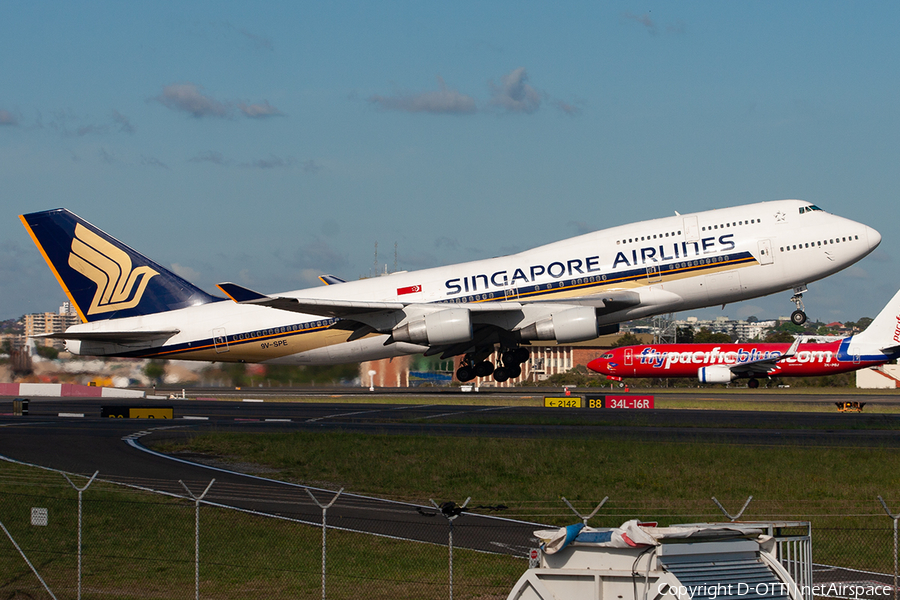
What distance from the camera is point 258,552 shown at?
54.1ft

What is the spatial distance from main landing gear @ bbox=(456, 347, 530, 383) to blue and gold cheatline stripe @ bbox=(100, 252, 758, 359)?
340 cm

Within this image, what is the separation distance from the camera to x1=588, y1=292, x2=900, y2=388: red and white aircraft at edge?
69.5 m

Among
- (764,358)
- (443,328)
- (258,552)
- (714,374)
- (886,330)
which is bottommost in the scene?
(258,552)

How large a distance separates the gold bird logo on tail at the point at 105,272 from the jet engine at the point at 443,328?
1568 cm

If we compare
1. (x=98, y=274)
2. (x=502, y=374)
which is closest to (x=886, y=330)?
(x=502, y=374)

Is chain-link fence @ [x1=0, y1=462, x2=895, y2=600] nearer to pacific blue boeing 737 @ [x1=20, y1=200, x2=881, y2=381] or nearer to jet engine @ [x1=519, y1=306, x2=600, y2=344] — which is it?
jet engine @ [x1=519, y1=306, x2=600, y2=344]

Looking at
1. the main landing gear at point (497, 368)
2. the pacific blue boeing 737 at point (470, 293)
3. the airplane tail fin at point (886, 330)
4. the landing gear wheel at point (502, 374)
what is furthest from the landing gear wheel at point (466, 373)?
the airplane tail fin at point (886, 330)

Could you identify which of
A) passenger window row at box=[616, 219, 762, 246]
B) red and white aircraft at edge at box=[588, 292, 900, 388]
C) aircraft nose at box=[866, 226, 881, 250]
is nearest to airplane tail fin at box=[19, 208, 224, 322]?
passenger window row at box=[616, 219, 762, 246]

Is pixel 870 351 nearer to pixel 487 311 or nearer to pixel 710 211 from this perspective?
pixel 710 211

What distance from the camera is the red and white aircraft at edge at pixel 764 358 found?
6954 cm

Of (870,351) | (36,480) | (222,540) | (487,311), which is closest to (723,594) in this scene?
(222,540)

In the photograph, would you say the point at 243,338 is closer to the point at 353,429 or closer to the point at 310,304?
the point at 310,304

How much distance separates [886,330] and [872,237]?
36.9 m

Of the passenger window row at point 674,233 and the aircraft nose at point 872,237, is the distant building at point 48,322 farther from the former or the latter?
the aircraft nose at point 872,237
